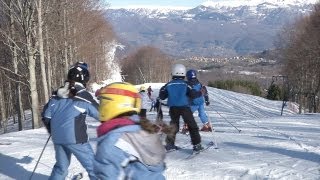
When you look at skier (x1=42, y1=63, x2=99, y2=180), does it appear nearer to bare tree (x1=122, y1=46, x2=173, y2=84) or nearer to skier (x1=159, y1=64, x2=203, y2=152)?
skier (x1=159, y1=64, x2=203, y2=152)

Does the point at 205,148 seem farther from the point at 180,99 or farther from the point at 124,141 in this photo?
the point at 124,141

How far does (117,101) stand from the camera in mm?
4094

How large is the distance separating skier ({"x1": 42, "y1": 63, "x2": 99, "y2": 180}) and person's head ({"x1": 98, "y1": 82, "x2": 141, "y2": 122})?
2355 millimetres

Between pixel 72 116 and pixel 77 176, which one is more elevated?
pixel 72 116

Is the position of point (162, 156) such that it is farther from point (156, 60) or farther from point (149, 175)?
point (156, 60)

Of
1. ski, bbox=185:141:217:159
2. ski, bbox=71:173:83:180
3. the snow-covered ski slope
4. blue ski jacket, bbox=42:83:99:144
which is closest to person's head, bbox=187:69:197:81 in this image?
the snow-covered ski slope

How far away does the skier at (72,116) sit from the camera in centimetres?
654

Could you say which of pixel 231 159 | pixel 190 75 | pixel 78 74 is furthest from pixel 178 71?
pixel 78 74

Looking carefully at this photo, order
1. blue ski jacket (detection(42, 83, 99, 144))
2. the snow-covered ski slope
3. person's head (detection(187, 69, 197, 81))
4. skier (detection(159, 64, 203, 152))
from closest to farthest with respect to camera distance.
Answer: blue ski jacket (detection(42, 83, 99, 144)) → the snow-covered ski slope → skier (detection(159, 64, 203, 152)) → person's head (detection(187, 69, 197, 81))

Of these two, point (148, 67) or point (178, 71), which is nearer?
point (178, 71)

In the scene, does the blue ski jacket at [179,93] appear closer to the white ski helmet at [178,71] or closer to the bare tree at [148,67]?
the white ski helmet at [178,71]

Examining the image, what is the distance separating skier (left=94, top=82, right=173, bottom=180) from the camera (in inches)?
159

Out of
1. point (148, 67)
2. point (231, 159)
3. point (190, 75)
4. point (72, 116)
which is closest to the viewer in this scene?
point (72, 116)

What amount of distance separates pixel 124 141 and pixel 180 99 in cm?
540
